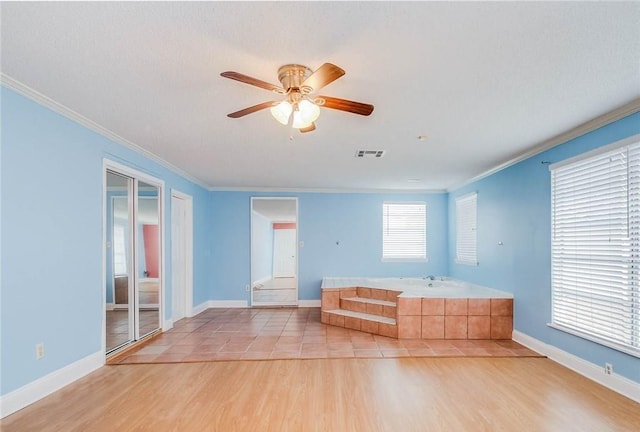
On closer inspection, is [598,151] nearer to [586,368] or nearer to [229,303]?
[586,368]

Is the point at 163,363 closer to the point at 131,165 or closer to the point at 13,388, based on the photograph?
the point at 13,388

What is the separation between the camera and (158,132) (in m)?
3.47

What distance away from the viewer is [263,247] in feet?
34.5

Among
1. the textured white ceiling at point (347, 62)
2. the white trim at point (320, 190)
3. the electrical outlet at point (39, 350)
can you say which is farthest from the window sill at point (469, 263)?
the electrical outlet at point (39, 350)

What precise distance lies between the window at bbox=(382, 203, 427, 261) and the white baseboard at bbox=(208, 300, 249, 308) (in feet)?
9.70

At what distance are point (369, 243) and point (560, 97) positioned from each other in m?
4.72

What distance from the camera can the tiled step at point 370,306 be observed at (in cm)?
499

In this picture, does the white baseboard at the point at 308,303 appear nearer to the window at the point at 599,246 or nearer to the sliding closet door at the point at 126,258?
the sliding closet door at the point at 126,258

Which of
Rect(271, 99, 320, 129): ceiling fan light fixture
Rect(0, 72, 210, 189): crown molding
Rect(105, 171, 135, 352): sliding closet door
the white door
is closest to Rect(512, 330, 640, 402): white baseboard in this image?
Rect(271, 99, 320, 129): ceiling fan light fixture

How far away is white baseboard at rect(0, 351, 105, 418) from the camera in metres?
2.42

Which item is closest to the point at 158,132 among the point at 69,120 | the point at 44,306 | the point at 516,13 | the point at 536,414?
the point at 69,120

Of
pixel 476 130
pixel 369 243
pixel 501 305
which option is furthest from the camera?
pixel 369 243

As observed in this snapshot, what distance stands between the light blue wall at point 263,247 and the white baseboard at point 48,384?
18.0ft

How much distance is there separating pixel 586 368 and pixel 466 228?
3164 mm
